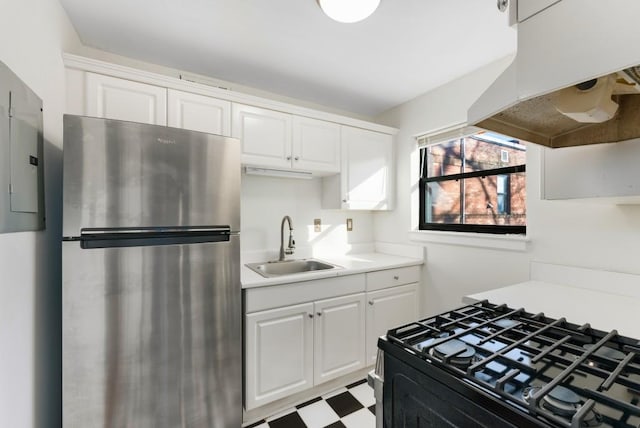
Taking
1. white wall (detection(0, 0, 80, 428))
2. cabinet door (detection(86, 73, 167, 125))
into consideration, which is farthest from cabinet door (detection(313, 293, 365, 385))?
cabinet door (detection(86, 73, 167, 125))

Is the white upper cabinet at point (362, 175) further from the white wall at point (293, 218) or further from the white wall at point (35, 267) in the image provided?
the white wall at point (35, 267)

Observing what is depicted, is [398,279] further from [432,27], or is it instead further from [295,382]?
[432,27]

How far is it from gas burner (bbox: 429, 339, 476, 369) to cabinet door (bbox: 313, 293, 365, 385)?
116 cm

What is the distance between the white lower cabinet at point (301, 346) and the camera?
5.35 ft

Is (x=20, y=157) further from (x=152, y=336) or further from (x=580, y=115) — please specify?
(x=580, y=115)

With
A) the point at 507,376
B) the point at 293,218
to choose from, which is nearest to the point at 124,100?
the point at 293,218

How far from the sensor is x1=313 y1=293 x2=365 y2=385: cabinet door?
184cm

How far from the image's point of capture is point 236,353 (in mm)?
1469

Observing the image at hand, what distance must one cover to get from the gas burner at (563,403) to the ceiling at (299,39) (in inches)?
64.0

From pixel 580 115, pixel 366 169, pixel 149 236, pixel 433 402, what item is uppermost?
pixel 366 169

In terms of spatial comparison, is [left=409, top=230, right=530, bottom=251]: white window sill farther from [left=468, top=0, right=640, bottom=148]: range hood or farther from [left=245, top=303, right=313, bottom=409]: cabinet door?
[left=245, top=303, right=313, bottom=409]: cabinet door

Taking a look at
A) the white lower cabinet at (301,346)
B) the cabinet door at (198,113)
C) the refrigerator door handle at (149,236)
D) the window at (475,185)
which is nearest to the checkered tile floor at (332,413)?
the white lower cabinet at (301,346)

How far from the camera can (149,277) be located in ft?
4.09

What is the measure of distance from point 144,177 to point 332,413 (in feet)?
5.63
